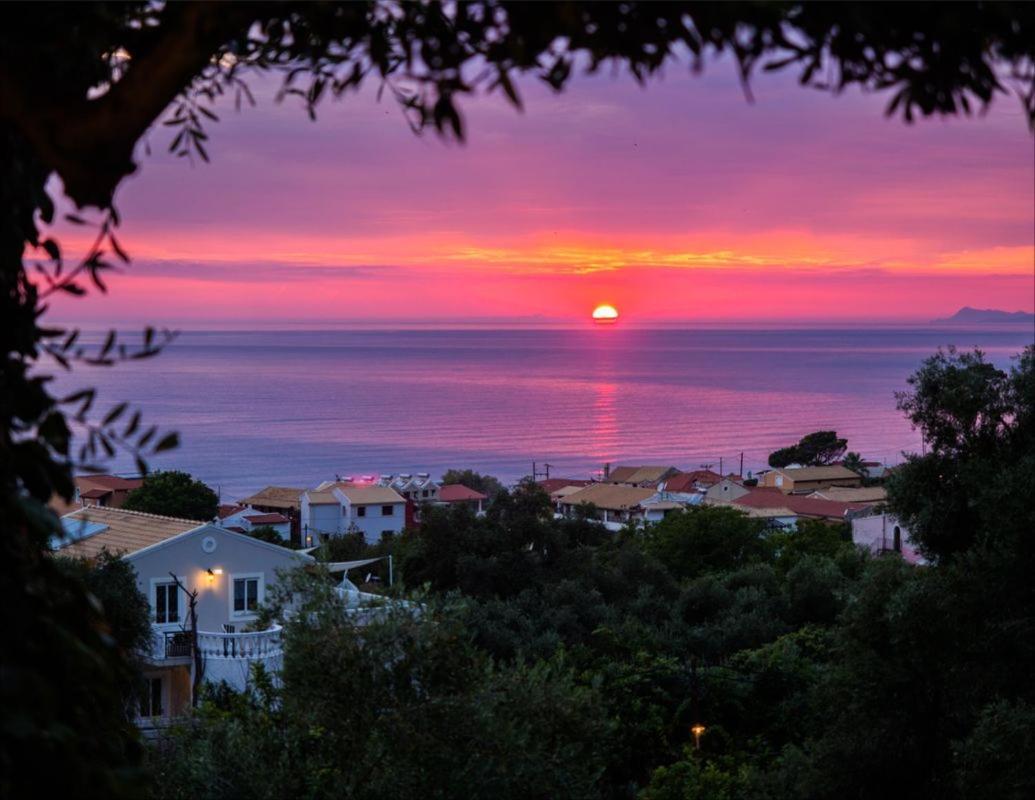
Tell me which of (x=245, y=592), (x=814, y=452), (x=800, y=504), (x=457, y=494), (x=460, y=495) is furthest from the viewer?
(x=814, y=452)

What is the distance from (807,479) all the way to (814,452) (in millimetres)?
10230

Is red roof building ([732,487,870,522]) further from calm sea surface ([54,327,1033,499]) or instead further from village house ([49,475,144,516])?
village house ([49,475,144,516])

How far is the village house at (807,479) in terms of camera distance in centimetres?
6384

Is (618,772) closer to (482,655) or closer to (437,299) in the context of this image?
(482,655)

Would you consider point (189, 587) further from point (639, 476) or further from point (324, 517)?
point (639, 476)

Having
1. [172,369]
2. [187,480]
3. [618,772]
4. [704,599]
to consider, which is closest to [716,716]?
[618,772]

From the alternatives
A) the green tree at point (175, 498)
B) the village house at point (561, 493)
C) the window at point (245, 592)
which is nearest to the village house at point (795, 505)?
the village house at point (561, 493)

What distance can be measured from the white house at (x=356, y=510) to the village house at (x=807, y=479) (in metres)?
22.2

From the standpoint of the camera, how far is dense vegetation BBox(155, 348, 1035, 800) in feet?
20.0

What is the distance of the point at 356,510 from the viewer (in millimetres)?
50531

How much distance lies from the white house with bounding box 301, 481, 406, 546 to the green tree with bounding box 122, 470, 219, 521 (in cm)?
762

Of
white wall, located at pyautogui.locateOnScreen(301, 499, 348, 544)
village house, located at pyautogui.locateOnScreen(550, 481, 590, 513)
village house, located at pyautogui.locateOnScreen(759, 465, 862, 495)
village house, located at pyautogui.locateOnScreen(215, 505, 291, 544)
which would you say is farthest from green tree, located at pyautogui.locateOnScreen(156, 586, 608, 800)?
village house, located at pyautogui.locateOnScreen(759, 465, 862, 495)

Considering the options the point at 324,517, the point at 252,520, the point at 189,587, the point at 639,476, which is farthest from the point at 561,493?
the point at 189,587

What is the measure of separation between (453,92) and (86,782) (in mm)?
1380
